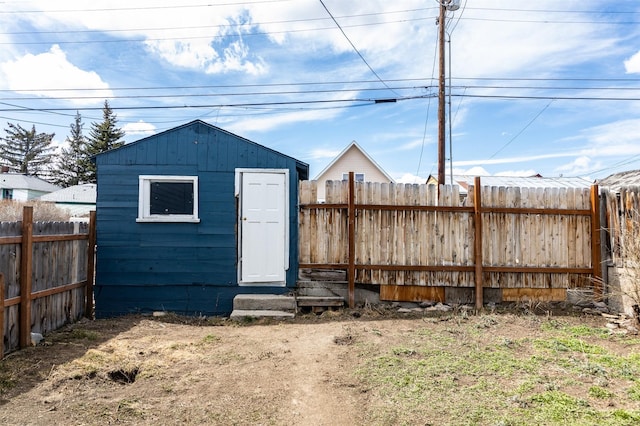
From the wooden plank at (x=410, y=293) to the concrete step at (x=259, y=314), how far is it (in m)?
1.67

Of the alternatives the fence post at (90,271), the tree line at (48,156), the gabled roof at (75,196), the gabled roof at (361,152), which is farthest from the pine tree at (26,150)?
the fence post at (90,271)

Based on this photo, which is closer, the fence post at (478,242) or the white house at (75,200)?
the fence post at (478,242)

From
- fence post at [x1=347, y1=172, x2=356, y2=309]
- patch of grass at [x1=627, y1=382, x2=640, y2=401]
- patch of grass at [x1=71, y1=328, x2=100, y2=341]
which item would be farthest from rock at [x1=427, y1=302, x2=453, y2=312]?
patch of grass at [x1=71, y1=328, x2=100, y2=341]

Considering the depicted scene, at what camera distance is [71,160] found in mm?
41438

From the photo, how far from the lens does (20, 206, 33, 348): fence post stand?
4.52 meters

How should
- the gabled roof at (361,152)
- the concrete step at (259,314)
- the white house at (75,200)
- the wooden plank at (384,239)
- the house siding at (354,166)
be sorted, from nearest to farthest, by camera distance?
the concrete step at (259,314)
the wooden plank at (384,239)
the gabled roof at (361,152)
the house siding at (354,166)
the white house at (75,200)

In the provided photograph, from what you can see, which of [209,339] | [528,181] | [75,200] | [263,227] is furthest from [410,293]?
[75,200]

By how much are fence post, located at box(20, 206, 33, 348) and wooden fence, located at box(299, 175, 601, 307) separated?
3769mm

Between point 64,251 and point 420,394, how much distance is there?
535 centimetres

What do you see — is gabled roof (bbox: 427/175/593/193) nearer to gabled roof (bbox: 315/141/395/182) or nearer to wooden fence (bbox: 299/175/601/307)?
gabled roof (bbox: 315/141/395/182)

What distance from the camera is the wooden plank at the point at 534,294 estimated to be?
6.52m

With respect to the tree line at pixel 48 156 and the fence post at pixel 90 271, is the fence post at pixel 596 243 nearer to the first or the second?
the fence post at pixel 90 271

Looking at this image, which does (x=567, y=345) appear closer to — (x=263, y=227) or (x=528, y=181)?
(x=263, y=227)

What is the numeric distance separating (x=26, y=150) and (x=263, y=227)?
1973 inches
